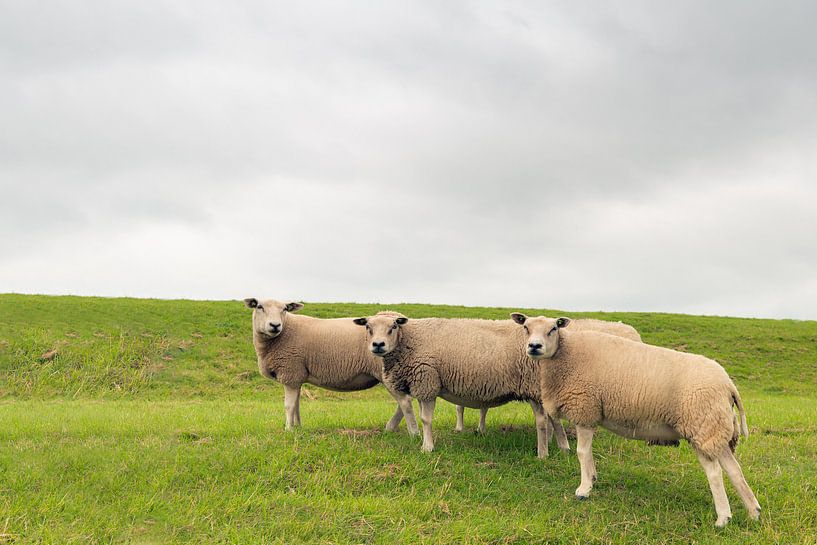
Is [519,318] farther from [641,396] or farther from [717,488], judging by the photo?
[717,488]

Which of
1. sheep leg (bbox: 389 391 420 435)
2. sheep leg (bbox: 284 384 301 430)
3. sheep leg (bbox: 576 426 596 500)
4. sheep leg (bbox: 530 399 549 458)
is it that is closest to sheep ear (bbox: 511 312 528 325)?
sheep leg (bbox: 530 399 549 458)

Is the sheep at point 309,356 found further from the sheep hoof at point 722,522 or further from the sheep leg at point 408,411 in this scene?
the sheep hoof at point 722,522

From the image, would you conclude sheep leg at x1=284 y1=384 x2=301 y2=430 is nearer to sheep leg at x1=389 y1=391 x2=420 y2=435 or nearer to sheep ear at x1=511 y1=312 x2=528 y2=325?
sheep leg at x1=389 y1=391 x2=420 y2=435

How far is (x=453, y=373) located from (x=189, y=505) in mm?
5020

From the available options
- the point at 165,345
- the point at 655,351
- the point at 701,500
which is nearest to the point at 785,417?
the point at 701,500

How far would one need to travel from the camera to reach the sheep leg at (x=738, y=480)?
9359 millimetres

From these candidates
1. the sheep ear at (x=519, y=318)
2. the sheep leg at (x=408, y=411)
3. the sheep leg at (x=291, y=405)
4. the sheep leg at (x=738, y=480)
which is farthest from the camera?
the sheep leg at (x=291, y=405)

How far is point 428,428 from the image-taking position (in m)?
11.8

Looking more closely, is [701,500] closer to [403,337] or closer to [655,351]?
[655,351]

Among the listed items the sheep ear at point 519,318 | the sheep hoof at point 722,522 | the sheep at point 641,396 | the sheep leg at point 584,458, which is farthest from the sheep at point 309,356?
the sheep hoof at point 722,522

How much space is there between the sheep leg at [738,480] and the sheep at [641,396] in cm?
1

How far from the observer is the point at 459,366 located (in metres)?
12.2

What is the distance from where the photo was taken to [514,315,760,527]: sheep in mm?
9234

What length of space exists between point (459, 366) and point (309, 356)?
3583 millimetres
